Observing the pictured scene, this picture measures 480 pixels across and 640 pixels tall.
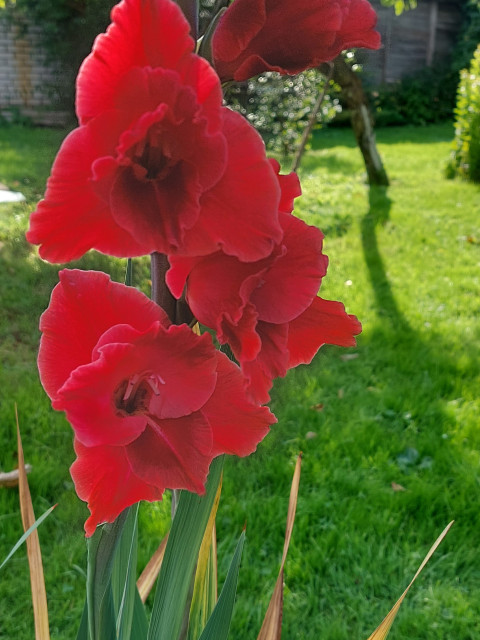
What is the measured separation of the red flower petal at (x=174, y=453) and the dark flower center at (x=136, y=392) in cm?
2

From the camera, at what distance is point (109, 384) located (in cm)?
53

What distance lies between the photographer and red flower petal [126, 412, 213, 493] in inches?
21.7

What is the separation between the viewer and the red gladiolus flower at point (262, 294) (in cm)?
53

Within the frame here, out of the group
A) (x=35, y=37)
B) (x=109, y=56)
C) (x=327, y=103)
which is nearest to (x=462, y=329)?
(x=327, y=103)

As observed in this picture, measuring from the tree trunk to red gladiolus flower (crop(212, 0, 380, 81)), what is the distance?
201 inches

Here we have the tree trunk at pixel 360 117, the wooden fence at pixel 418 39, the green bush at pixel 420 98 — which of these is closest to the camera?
the tree trunk at pixel 360 117

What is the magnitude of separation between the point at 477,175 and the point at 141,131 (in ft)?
25.2

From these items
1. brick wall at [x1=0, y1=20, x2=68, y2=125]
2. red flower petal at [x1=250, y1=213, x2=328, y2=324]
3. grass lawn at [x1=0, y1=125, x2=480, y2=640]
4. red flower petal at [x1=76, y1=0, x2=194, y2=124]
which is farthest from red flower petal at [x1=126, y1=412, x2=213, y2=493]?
brick wall at [x1=0, y1=20, x2=68, y2=125]

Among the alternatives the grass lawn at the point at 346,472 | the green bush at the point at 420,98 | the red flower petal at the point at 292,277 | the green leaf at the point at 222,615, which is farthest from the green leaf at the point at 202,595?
the green bush at the point at 420,98

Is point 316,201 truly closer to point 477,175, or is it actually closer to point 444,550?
point 477,175

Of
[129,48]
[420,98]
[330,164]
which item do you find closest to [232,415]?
[129,48]

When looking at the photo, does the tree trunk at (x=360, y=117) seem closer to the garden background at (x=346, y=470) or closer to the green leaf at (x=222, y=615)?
the garden background at (x=346, y=470)

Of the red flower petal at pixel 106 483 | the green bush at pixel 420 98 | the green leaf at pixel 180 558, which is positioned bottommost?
the green bush at pixel 420 98

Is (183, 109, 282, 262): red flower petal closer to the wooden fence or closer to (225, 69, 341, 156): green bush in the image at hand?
(225, 69, 341, 156): green bush
